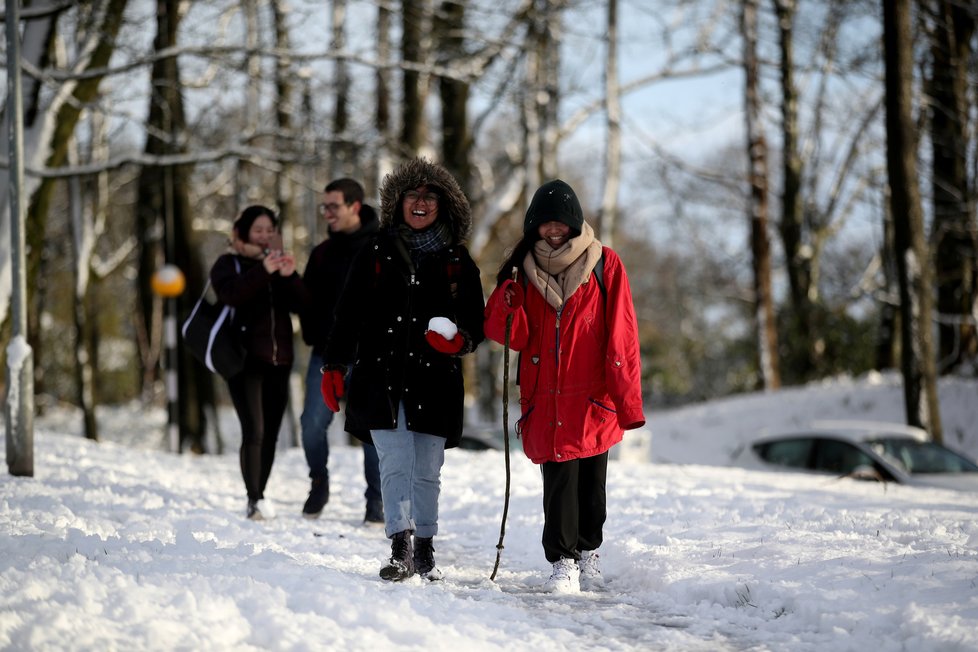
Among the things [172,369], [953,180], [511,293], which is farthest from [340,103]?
[511,293]

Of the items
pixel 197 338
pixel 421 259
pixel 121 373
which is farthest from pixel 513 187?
pixel 121 373

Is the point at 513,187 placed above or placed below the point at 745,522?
above

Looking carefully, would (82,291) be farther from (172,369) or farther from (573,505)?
(573,505)

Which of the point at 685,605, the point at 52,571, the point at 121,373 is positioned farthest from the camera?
the point at 121,373

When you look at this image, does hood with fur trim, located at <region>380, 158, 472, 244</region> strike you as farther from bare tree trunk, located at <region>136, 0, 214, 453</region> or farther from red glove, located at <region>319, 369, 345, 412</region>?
bare tree trunk, located at <region>136, 0, 214, 453</region>

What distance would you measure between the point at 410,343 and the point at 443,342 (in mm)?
221

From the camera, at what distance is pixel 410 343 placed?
512 centimetres

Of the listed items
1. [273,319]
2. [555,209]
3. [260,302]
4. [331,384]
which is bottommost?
[331,384]

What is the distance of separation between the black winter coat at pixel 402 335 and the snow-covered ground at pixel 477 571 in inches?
33.2

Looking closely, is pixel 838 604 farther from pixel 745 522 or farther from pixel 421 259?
pixel 421 259

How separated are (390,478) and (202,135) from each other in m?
17.7

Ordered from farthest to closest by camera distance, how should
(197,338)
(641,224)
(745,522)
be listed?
(641,224) → (197,338) → (745,522)

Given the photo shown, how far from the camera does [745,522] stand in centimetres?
640

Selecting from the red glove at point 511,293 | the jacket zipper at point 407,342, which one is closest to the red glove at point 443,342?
the jacket zipper at point 407,342
